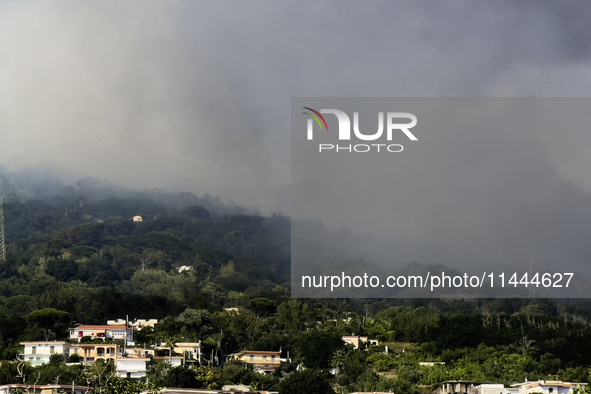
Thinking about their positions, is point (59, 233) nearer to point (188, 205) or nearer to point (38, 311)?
point (188, 205)

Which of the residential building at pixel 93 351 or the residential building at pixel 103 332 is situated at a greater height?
the residential building at pixel 103 332

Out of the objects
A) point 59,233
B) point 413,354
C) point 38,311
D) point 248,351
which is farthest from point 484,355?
point 59,233

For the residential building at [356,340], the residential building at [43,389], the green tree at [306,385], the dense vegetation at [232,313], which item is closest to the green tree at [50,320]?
the dense vegetation at [232,313]

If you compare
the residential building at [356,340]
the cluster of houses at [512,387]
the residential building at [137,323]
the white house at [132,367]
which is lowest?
the cluster of houses at [512,387]

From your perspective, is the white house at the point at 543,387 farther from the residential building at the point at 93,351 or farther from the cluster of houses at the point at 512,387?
the residential building at the point at 93,351

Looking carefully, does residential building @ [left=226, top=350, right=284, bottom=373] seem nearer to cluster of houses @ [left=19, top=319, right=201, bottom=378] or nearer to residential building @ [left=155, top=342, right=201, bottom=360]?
residential building @ [left=155, top=342, right=201, bottom=360]

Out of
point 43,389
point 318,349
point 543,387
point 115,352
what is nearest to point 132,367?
point 115,352

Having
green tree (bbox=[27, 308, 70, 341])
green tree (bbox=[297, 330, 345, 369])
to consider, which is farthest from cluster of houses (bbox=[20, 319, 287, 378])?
green tree (bbox=[297, 330, 345, 369])
